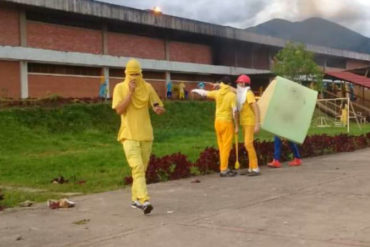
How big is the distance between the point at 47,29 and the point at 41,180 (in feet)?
71.5

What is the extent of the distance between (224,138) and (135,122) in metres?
3.32

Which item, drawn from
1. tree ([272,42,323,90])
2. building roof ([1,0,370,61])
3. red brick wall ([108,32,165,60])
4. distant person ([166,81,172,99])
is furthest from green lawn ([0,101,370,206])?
tree ([272,42,323,90])

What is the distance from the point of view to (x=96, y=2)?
105ft

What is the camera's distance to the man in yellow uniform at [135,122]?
6383mm

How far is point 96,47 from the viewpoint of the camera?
3391 cm

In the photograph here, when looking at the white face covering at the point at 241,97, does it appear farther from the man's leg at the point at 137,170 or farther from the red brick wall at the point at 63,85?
the red brick wall at the point at 63,85

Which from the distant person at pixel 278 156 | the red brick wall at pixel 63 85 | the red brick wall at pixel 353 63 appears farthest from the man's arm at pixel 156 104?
the red brick wall at pixel 353 63

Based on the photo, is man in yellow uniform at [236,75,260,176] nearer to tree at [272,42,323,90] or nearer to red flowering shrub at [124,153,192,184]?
red flowering shrub at [124,153,192,184]

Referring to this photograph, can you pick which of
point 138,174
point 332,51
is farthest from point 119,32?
point 138,174

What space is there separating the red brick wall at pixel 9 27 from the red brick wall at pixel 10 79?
1.15 m

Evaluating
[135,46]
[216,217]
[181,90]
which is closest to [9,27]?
[135,46]

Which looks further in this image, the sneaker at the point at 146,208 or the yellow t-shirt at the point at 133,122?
the yellow t-shirt at the point at 133,122

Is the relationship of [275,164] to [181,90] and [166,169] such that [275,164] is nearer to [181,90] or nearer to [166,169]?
[166,169]

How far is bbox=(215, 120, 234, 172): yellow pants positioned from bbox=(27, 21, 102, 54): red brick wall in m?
22.1
